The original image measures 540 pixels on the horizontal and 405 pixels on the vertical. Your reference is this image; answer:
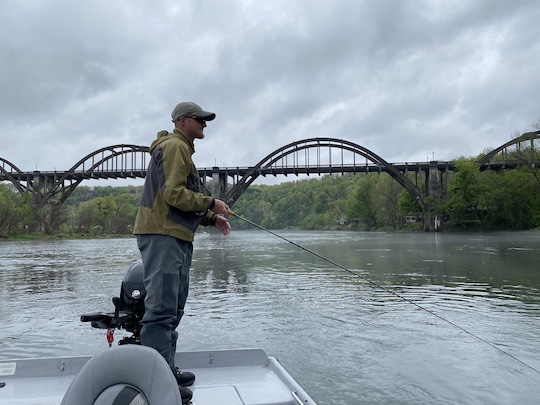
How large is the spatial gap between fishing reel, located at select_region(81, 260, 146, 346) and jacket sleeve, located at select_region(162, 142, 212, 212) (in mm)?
724

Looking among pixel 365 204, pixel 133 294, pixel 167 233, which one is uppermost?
pixel 365 204

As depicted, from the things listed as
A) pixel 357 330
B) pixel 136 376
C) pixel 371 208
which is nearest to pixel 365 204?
pixel 371 208

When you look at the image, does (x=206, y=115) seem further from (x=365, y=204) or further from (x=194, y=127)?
(x=365, y=204)

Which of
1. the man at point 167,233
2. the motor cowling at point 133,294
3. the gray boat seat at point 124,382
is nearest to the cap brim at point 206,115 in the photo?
the man at point 167,233

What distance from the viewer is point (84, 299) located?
9305 millimetres

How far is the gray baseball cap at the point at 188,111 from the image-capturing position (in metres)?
3.58

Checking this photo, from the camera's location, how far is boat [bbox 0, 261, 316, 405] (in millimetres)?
2057

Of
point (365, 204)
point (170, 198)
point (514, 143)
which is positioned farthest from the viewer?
point (365, 204)

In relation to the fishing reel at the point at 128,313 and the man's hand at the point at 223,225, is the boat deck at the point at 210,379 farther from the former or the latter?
the man's hand at the point at 223,225

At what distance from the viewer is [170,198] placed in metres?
3.21

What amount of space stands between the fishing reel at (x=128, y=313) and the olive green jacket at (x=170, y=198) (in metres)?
0.47

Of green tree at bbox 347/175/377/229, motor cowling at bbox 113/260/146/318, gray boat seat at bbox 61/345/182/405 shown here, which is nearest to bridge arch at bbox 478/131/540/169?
green tree at bbox 347/175/377/229

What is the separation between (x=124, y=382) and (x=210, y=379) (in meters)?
1.46

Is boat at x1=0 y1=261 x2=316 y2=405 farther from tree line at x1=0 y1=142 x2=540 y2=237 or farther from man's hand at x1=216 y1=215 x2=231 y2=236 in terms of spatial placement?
tree line at x1=0 y1=142 x2=540 y2=237
